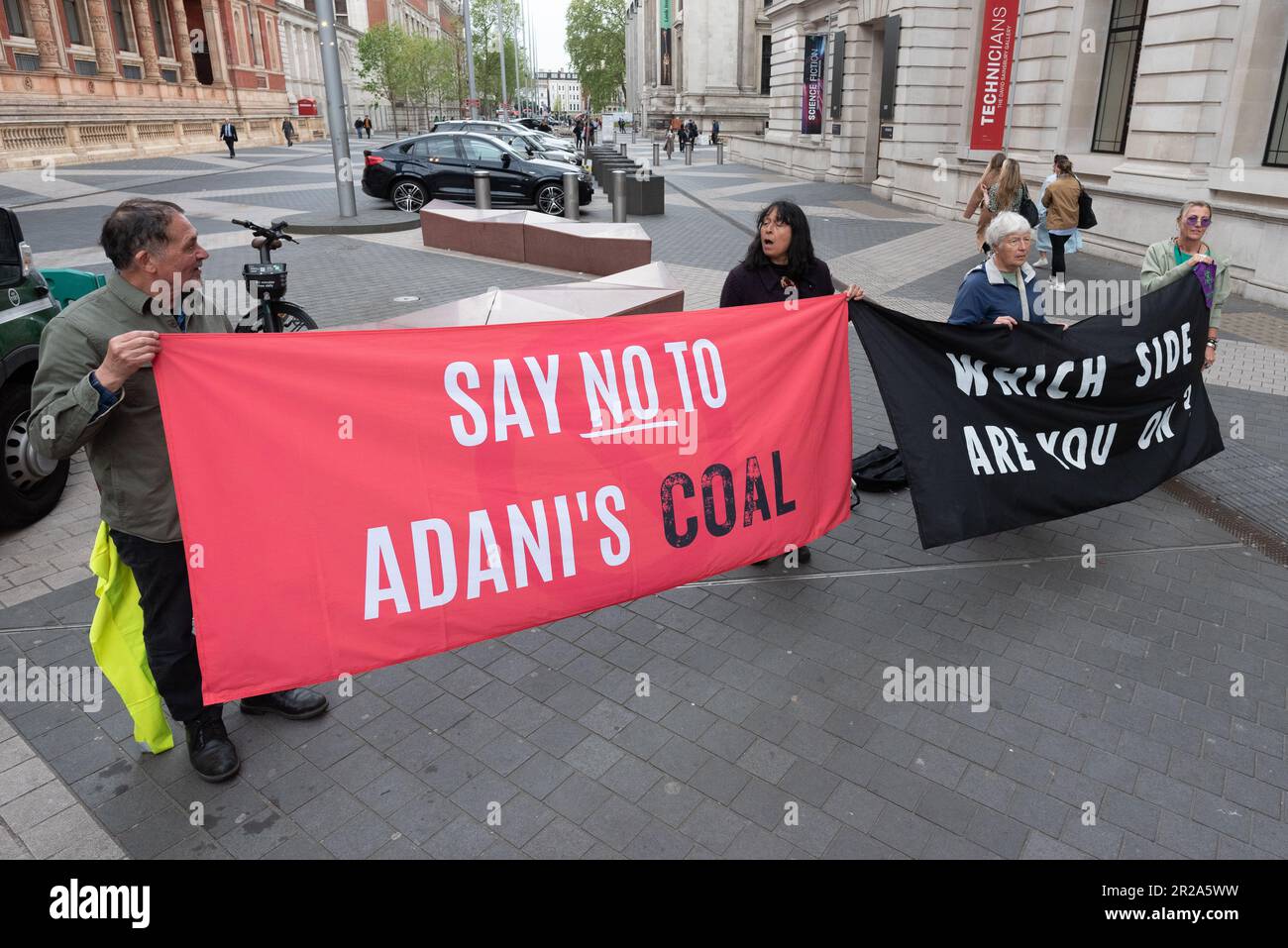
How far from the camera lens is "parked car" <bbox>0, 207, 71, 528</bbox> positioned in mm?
5391

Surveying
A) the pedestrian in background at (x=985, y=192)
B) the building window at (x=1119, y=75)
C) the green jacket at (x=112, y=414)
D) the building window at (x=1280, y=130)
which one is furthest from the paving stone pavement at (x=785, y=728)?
the building window at (x=1119, y=75)

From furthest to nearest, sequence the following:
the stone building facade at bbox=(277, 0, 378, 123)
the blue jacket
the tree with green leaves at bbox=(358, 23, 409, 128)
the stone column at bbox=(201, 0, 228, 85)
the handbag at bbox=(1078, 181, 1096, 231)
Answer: the tree with green leaves at bbox=(358, 23, 409, 128) → the stone building facade at bbox=(277, 0, 378, 123) → the stone column at bbox=(201, 0, 228, 85) → the handbag at bbox=(1078, 181, 1096, 231) → the blue jacket

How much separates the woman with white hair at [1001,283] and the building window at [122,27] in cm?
4668

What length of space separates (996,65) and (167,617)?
20.3m

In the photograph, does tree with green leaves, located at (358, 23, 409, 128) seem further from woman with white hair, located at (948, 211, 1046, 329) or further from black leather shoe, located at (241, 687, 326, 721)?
black leather shoe, located at (241, 687, 326, 721)

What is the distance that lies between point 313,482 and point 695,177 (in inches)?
1274

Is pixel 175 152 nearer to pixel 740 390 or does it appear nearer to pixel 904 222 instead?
pixel 904 222

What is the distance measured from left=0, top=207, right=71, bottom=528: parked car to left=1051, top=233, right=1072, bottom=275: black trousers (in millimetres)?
12475

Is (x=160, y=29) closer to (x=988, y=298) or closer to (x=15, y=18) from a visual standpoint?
(x=15, y=18)

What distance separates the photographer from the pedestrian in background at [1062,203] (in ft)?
40.4

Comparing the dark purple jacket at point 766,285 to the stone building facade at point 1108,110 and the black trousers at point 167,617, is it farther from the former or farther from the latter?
the stone building facade at point 1108,110

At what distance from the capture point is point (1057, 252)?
12945 mm

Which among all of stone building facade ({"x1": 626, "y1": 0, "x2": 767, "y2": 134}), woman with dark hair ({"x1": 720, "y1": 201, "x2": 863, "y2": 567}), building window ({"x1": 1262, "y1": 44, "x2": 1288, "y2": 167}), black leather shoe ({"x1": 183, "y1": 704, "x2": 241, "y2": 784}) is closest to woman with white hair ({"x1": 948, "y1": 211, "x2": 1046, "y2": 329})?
woman with dark hair ({"x1": 720, "y1": 201, "x2": 863, "y2": 567})

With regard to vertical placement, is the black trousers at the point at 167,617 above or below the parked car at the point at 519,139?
below
